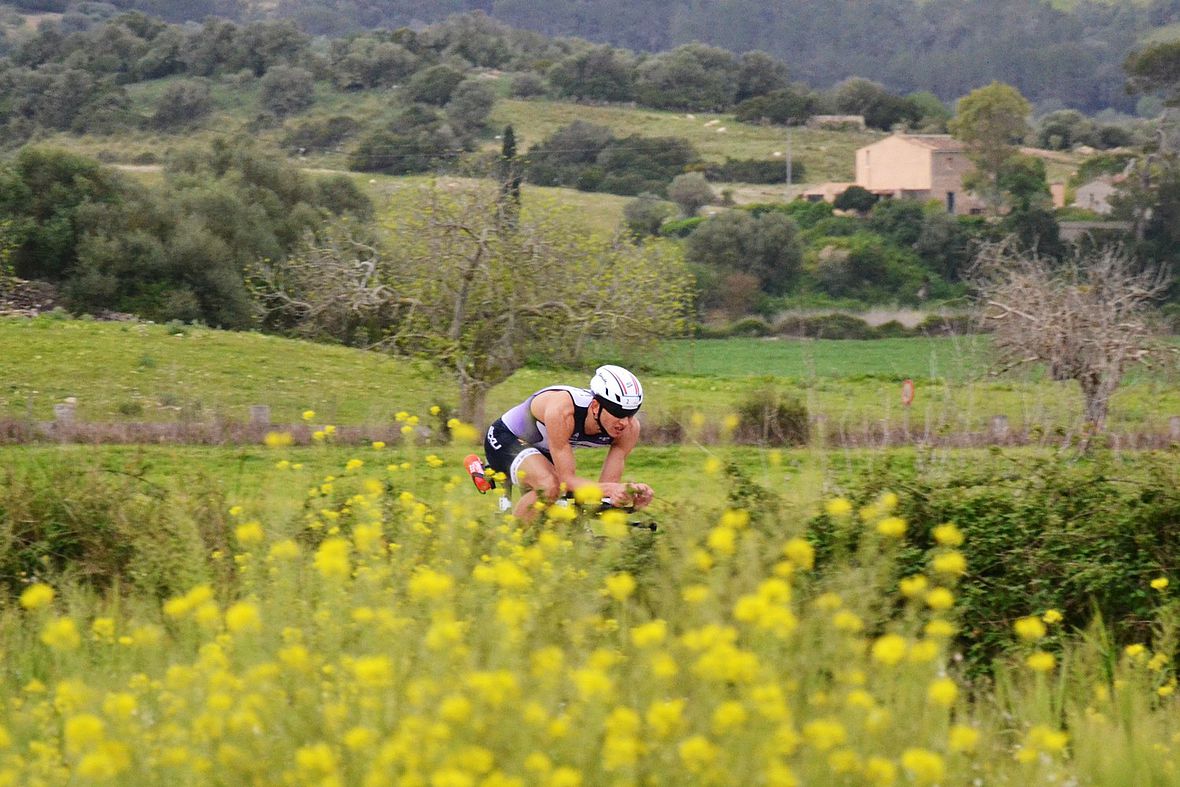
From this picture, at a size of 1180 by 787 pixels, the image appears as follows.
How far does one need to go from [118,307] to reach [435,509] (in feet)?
123

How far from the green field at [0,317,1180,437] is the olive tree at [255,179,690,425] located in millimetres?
856

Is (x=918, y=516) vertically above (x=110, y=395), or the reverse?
(x=918, y=516)

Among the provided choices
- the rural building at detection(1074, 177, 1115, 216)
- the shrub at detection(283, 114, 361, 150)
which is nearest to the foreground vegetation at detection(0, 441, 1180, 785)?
the rural building at detection(1074, 177, 1115, 216)

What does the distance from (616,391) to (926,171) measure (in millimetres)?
89764

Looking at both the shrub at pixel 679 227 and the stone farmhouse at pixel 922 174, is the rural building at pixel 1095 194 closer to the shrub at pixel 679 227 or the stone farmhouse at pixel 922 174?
the stone farmhouse at pixel 922 174

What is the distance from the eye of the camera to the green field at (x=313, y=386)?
24.3 metres

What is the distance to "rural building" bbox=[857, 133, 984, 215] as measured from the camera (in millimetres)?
95188

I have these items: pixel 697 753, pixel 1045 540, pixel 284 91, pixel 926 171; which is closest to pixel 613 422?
pixel 1045 540

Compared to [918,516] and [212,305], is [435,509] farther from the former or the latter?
[212,305]

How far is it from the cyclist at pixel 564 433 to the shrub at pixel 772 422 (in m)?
13.1

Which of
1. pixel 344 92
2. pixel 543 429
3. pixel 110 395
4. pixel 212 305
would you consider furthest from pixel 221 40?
pixel 543 429

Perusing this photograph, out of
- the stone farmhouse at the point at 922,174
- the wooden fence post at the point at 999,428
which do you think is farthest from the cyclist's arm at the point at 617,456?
the stone farmhouse at the point at 922,174

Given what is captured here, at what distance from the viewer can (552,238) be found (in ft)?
78.9

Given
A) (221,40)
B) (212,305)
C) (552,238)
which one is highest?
(221,40)
